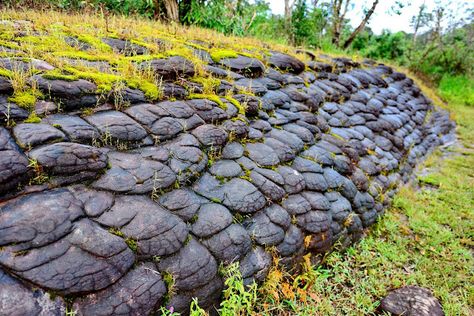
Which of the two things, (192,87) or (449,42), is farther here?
(449,42)

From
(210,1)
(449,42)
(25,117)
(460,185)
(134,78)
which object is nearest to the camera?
(25,117)

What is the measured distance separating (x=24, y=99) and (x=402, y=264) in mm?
4483

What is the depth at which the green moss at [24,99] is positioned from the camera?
273 centimetres

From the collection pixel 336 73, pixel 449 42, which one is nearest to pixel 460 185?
pixel 336 73

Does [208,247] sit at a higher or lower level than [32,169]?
lower

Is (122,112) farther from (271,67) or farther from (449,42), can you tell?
(449,42)

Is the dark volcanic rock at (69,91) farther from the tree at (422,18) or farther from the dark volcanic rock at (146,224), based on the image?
the tree at (422,18)

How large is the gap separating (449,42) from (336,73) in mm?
12813

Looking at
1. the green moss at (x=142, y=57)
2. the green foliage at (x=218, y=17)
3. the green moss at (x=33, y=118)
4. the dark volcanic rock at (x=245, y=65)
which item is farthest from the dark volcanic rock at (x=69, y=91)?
the green foliage at (x=218, y=17)

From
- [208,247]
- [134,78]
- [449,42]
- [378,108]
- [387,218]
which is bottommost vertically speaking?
[387,218]

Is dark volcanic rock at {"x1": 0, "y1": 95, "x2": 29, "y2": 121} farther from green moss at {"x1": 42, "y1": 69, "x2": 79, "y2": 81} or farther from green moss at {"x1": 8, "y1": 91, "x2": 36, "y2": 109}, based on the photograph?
green moss at {"x1": 42, "y1": 69, "x2": 79, "y2": 81}

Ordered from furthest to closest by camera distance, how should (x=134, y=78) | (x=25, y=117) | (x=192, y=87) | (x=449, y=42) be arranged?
(x=449, y=42) < (x=192, y=87) < (x=134, y=78) < (x=25, y=117)

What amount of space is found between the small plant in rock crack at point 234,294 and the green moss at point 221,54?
Result: 11.8 ft

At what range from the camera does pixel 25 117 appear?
8.86ft
